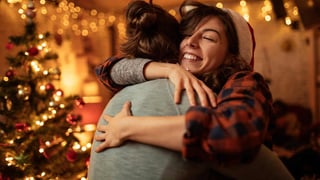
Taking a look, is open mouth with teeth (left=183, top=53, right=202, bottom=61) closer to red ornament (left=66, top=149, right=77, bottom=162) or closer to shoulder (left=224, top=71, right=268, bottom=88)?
shoulder (left=224, top=71, right=268, bottom=88)

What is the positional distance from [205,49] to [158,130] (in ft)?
1.20

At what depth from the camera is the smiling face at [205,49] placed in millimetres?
1108

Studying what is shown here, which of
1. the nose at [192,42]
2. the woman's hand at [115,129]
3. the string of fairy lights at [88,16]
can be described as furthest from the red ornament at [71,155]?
Answer: the string of fairy lights at [88,16]

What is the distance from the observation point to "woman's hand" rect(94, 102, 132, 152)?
0.93 meters

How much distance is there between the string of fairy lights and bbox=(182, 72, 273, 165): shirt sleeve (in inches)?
103

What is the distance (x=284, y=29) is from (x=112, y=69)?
4.22 metres

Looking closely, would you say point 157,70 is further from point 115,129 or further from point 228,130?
point 228,130

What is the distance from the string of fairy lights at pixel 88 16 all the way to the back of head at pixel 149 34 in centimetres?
233

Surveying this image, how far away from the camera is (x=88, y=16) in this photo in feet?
15.3

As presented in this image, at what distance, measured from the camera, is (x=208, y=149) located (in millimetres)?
780

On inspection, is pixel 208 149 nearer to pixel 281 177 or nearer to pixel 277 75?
pixel 281 177

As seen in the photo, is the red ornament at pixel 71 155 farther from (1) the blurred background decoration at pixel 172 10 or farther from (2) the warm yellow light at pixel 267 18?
(2) the warm yellow light at pixel 267 18

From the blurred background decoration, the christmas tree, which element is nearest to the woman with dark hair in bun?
the christmas tree

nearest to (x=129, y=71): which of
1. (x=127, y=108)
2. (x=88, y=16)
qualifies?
(x=127, y=108)
